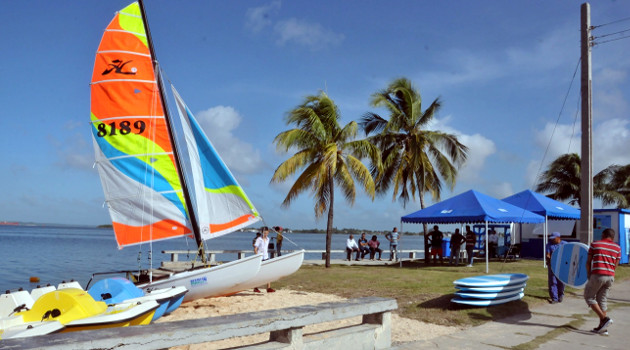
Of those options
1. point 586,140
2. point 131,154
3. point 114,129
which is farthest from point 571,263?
point 114,129

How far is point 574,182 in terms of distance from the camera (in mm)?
37875

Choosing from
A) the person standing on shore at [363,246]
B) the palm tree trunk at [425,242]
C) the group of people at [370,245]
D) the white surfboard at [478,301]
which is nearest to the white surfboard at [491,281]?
the white surfboard at [478,301]

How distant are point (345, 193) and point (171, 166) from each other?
394 inches

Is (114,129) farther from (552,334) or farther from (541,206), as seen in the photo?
(541,206)

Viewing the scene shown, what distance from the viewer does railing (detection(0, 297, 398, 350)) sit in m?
3.97

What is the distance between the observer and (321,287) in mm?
14180

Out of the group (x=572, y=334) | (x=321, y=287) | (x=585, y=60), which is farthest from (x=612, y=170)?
(x=572, y=334)

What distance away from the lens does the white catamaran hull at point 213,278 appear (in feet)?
35.1

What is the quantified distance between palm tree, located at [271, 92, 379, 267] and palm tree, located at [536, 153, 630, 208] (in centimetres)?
2315

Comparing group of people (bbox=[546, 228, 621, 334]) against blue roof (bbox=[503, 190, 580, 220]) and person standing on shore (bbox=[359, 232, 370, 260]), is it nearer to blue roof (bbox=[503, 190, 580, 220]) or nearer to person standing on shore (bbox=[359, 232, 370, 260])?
blue roof (bbox=[503, 190, 580, 220])

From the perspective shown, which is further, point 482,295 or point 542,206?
point 542,206

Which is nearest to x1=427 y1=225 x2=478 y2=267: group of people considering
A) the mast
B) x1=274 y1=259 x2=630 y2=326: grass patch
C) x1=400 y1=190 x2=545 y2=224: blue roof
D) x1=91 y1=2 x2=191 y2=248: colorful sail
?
x1=400 y1=190 x2=545 y2=224: blue roof

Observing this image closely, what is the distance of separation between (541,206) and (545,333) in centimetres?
1682

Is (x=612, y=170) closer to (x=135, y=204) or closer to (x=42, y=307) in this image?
(x=135, y=204)
